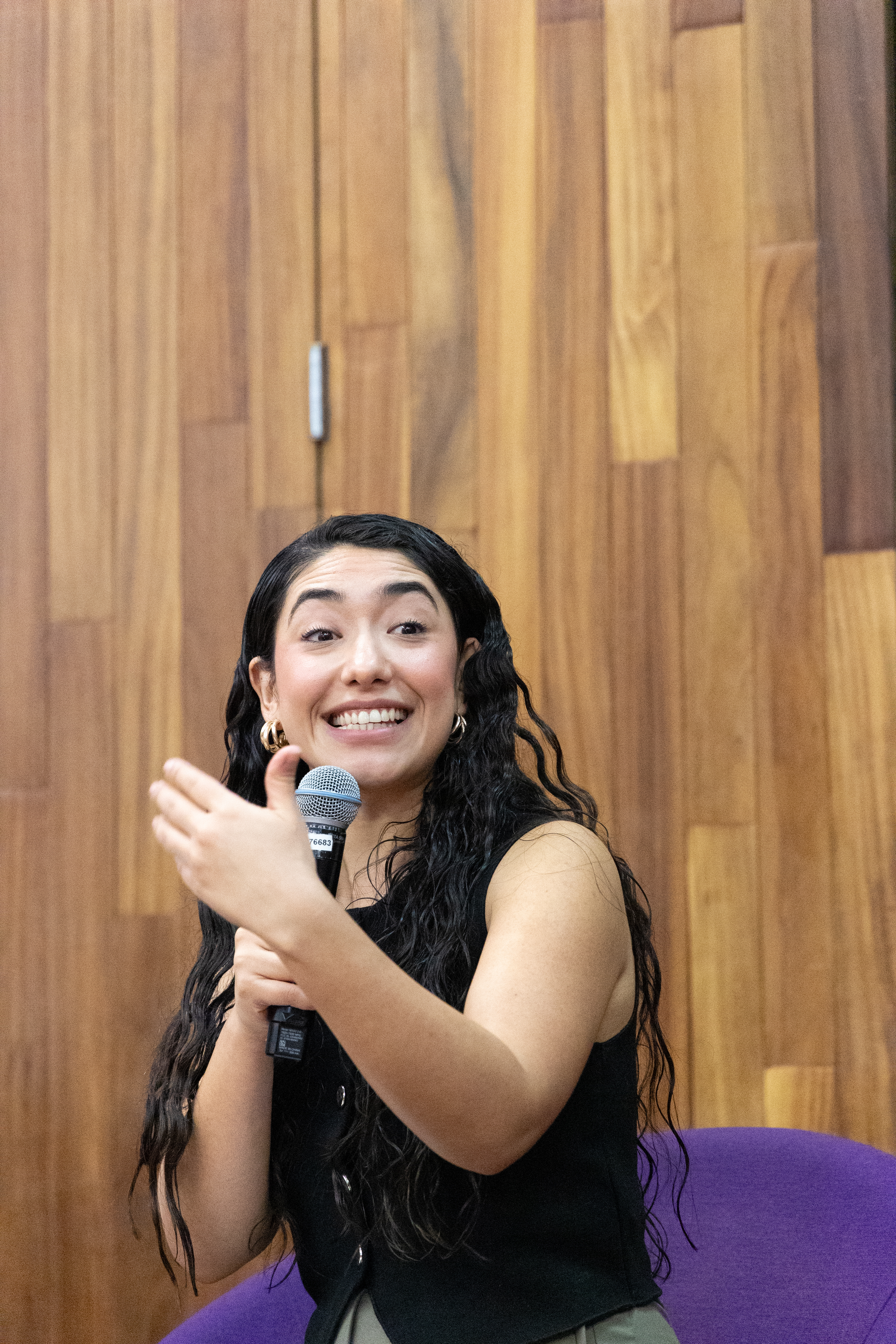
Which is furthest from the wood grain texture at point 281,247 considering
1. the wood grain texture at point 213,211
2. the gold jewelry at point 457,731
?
the gold jewelry at point 457,731

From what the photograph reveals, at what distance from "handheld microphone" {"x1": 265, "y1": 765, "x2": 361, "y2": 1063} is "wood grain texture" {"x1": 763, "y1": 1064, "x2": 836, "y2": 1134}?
3.77 ft

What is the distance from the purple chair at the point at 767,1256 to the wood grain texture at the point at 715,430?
619 millimetres

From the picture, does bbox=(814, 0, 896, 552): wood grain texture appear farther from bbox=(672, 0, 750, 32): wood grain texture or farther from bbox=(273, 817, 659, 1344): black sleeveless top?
Result: bbox=(273, 817, 659, 1344): black sleeveless top

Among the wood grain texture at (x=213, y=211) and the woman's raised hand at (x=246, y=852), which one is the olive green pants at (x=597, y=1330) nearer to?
the woman's raised hand at (x=246, y=852)

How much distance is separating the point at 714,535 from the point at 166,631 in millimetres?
990

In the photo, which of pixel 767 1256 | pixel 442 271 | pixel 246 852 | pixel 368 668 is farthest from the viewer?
pixel 442 271

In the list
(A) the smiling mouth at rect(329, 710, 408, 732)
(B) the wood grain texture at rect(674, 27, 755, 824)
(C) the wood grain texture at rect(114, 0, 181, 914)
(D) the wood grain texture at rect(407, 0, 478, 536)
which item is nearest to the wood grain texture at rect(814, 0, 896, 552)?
(B) the wood grain texture at rect(674, 27, 755, 824)

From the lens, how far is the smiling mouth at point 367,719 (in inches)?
59.0

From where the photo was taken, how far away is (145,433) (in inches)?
96.4

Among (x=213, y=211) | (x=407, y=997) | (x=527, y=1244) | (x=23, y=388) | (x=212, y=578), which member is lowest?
(x=527, y=1244)

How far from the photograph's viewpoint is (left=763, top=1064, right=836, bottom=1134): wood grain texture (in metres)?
2.09

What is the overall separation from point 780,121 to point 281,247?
883 millimetres

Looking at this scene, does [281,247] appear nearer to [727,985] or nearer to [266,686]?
[266,686]

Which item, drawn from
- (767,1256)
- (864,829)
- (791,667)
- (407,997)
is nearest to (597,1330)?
(767,1256)
